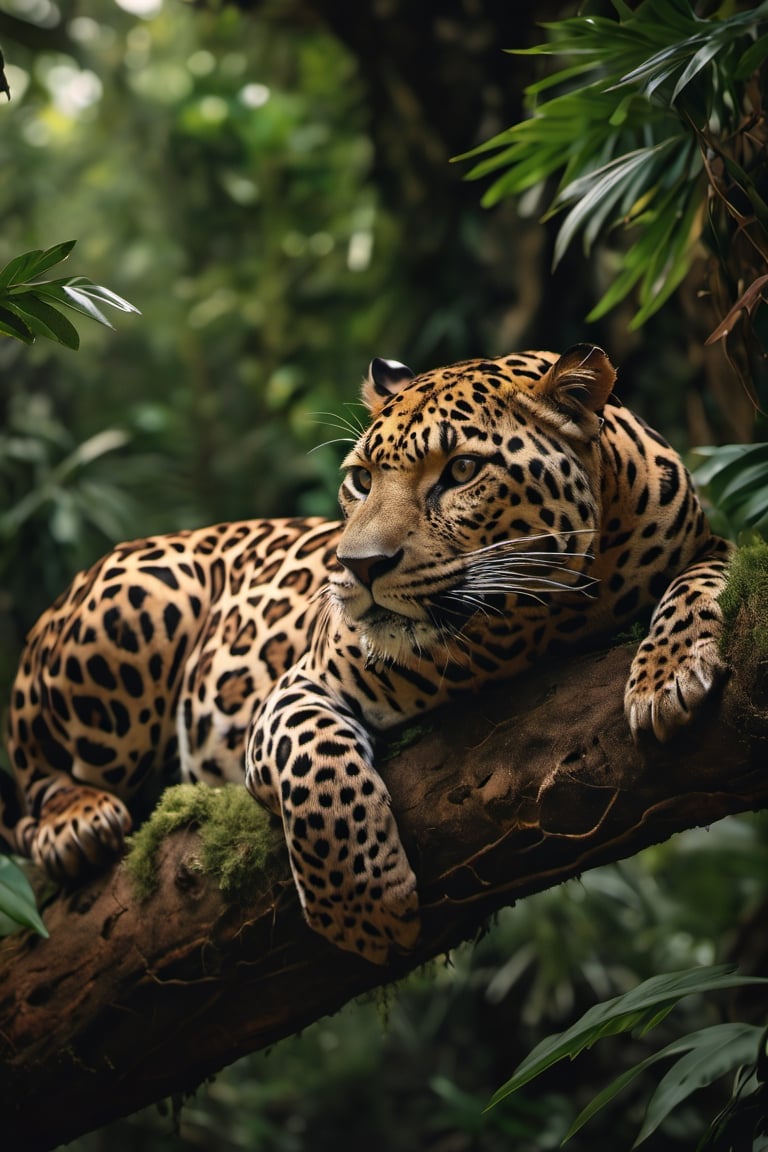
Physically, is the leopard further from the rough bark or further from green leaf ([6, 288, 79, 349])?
green leaf ([6, 288, 79, 349])

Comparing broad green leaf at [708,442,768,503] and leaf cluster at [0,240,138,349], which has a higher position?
leaf cluster at [0,240,138,349]

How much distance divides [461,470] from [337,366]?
7433 millimetres

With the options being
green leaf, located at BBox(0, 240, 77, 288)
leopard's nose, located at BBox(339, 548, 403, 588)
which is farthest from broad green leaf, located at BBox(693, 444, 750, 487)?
green leaf, located at BBox(0, 240, 77, 288)

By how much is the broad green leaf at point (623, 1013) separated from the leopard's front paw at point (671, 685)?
67 cm

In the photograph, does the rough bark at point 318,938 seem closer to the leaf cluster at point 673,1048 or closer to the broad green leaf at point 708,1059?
the leaf cluster at point 673,1048

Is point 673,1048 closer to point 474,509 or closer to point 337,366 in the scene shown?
point 474,509

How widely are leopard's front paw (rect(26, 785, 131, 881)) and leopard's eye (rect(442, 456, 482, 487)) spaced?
1.81m

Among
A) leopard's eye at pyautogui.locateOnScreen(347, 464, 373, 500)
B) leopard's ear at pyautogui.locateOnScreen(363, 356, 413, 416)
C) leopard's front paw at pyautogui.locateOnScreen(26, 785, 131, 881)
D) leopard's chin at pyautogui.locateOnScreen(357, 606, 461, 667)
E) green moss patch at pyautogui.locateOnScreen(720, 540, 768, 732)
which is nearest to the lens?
green moss patch at pyautogui.locateOnScreen(720, 540, 768, 732)

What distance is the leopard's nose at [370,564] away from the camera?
318cm

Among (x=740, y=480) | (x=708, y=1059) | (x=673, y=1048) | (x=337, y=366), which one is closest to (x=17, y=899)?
(x=673, y=1048)

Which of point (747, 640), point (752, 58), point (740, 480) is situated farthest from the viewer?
point (740, 480)

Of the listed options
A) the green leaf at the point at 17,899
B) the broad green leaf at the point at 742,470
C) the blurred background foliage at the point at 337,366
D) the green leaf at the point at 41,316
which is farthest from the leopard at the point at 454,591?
the blurred background foliage at the point at 337,366

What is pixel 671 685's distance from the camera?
303 cm

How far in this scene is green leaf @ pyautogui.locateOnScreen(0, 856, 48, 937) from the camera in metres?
3.02
